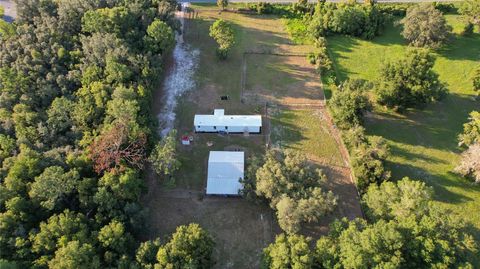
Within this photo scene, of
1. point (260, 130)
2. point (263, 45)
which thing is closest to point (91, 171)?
point (260, 130)

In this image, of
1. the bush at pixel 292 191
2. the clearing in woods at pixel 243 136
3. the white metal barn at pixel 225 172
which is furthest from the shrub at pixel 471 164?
the white metal barn at pixel 225 172

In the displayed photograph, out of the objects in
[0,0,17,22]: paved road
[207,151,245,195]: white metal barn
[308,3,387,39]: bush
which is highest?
[308,3,387,39]: bush

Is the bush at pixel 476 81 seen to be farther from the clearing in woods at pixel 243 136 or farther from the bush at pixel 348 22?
the clearing in woods at pixel 243 136

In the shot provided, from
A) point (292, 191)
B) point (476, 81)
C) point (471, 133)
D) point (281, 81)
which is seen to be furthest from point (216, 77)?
point (476, 81)

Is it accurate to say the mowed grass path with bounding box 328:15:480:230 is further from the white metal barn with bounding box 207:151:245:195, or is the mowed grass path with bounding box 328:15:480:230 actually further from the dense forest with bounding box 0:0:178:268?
the dense forest with bounding box 0:0:178:268

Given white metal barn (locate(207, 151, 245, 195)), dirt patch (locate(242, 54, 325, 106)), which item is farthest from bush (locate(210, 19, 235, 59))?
white metal barn (locate(207, 151, 245, 195))

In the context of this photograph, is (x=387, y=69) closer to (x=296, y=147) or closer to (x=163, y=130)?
(x=296, y=147)
